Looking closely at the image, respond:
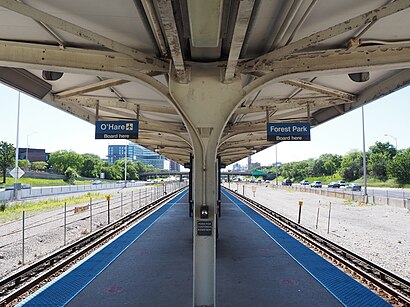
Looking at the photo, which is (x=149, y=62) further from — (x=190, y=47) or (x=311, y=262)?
(x=311, y=262)

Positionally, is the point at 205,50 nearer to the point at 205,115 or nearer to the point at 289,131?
the point at 205,115

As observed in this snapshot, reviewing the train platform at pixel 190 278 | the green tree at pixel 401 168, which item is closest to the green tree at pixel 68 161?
the green tree at pixel 401 168

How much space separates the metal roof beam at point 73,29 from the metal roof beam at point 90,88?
1.75m

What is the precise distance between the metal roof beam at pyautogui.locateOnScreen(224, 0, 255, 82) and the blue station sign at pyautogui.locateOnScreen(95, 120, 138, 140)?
3657 mm

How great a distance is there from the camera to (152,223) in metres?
15.1

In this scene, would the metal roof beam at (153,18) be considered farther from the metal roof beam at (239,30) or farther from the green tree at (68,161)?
the green tree at (68,161)

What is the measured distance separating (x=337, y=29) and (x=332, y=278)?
226 inches

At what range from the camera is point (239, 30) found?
3.36 metres

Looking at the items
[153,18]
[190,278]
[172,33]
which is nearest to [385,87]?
[172,33]

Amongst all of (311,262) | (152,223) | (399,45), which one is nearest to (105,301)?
(311,262)

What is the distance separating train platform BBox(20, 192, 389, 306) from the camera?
604 cm

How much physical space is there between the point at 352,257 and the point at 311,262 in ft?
4.82

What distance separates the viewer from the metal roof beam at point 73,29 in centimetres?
329

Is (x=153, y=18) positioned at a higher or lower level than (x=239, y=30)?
higher
